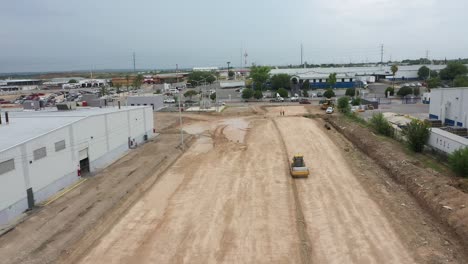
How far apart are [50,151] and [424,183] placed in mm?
22348

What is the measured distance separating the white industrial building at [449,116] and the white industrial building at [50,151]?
84.8ft

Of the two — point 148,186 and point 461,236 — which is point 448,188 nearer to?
point 461,236

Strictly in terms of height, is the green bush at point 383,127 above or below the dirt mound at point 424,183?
above

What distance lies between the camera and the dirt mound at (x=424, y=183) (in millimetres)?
18047

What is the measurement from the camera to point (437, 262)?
14852 mm

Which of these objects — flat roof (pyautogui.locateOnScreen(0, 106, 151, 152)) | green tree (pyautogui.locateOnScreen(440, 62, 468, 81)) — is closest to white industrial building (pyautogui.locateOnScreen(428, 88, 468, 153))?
flat roof (pyautogui.locateOnScreen(0, 106, 151, 152))

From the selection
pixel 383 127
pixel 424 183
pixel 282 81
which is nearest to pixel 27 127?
pixel 424 183

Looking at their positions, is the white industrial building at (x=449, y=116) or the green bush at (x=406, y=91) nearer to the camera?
the white industrial building at (x=449, y=116)

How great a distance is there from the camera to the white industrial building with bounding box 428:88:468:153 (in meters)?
27.8

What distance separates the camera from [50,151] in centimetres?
2256

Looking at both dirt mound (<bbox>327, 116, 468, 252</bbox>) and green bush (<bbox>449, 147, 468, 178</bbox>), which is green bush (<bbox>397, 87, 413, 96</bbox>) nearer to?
dirt mound (<bbox>327, 116, 468, 252</bbox>)

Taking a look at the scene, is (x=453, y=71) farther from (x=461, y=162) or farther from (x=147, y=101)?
(x=461, y=162)

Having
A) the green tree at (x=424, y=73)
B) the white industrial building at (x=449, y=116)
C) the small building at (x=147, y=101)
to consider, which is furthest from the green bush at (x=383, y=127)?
the green tree at (x=424, y=73)

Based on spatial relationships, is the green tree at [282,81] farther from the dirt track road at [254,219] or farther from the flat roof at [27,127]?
the flat roof at [27,127]
